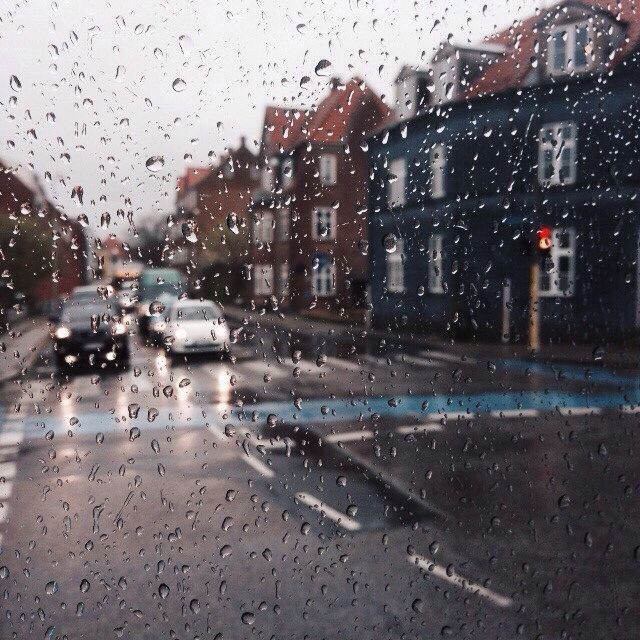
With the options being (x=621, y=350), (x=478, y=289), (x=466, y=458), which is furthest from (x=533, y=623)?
(x=478, y=289)

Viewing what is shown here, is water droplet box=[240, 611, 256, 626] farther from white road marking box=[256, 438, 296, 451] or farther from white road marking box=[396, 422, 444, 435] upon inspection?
white road marking box=[396, 422, 444, 435]

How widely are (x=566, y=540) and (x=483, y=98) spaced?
160 cm

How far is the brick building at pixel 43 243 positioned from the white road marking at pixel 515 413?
1245 millimetres

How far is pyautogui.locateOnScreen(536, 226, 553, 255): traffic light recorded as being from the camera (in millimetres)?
1668

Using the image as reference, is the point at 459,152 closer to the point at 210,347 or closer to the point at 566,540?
the point at 210,347

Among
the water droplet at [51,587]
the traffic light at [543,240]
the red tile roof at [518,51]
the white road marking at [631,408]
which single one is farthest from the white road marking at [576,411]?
the water droplet at [51,587]

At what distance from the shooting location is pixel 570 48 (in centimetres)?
170

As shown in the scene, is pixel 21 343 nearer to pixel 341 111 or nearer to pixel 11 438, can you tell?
pixel 11 438

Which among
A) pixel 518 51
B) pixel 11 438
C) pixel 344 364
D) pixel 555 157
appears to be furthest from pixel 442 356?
pixel 11 438

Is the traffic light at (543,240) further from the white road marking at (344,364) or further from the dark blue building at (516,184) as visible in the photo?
the white road marking at (344,364)

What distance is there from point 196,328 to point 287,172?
14.9 inches

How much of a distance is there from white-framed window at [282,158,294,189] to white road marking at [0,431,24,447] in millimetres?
914

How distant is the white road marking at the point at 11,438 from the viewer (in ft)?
5.52

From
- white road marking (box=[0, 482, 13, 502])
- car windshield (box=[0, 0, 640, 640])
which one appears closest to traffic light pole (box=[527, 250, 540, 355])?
car windshield (box=[0, 0, 640, 640])
